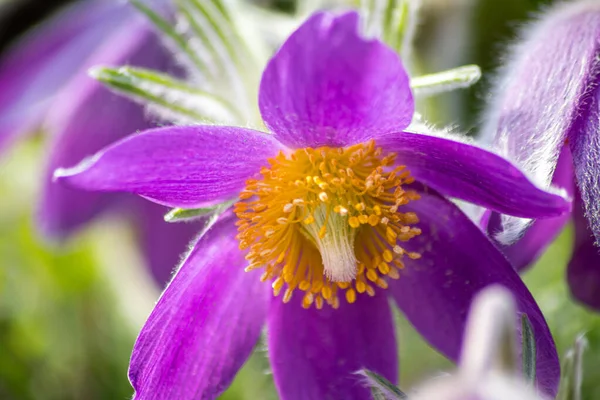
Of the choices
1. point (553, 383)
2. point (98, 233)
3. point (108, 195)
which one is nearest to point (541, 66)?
point (553, 383)

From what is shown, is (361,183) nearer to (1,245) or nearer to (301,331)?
(301,331)

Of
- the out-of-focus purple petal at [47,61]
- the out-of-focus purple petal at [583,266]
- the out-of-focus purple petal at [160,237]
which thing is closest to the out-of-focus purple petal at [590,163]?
the out-of-focus purple petal at [583,266]

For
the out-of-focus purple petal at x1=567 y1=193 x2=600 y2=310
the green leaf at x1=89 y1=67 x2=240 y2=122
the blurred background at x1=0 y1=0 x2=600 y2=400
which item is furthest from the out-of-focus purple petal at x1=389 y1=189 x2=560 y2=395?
the blurred background at x1=0 y1=0 x2=600 y2=400

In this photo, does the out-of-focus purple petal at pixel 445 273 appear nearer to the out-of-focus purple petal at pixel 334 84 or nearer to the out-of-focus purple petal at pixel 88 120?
the out-of-focus purple petal at pixel 334 84

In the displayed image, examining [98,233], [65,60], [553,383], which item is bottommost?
[553,383]

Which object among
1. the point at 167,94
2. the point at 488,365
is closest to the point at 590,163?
the point at 488,365

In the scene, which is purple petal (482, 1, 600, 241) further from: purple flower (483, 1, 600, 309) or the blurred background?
the blurred background

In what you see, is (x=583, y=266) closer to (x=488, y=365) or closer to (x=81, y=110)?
(x=488, y=365)
